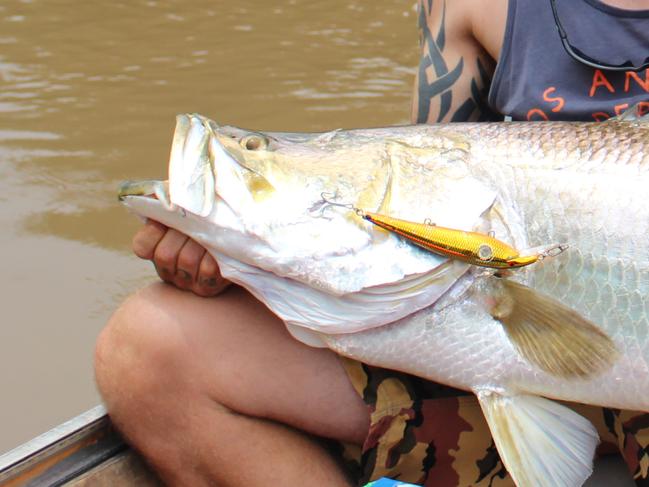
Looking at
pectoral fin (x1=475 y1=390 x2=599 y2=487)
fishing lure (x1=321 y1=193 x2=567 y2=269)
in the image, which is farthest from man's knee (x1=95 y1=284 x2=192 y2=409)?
pectoral fin (x1=475 y1=390 x2=599 y2=487)

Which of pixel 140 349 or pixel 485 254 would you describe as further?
pixel 140 349

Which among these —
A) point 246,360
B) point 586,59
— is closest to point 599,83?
point 586,59

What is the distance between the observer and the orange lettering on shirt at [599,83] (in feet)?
→ 7.24

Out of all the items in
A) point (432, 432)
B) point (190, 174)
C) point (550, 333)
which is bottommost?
point (432, 432)

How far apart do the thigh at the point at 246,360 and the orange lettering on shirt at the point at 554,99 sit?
893mm

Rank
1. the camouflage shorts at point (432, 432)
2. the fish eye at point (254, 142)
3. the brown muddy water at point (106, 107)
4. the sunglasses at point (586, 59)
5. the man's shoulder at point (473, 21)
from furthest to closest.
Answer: the brown muddy water at point (106, 107)
the man's shoulder at point (473, 21)
the sunglasses at point (586, 59)
the camouflage shorts at point (432, 432)
the fish eye at point (254, 142)

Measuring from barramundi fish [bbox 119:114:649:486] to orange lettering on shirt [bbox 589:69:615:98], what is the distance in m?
0.54

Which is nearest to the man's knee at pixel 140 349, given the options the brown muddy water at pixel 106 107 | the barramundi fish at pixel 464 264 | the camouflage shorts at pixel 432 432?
the barramundi fish at pixel 464 264

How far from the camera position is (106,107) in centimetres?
517

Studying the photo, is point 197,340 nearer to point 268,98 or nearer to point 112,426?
point 112,426

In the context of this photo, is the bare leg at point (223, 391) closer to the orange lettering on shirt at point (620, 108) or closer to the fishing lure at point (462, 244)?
the fishing lure at point (462, 244)

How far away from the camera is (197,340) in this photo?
1.79 meters

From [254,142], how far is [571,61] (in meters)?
0.97

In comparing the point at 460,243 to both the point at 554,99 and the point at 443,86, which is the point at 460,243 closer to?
the point at 554,99
